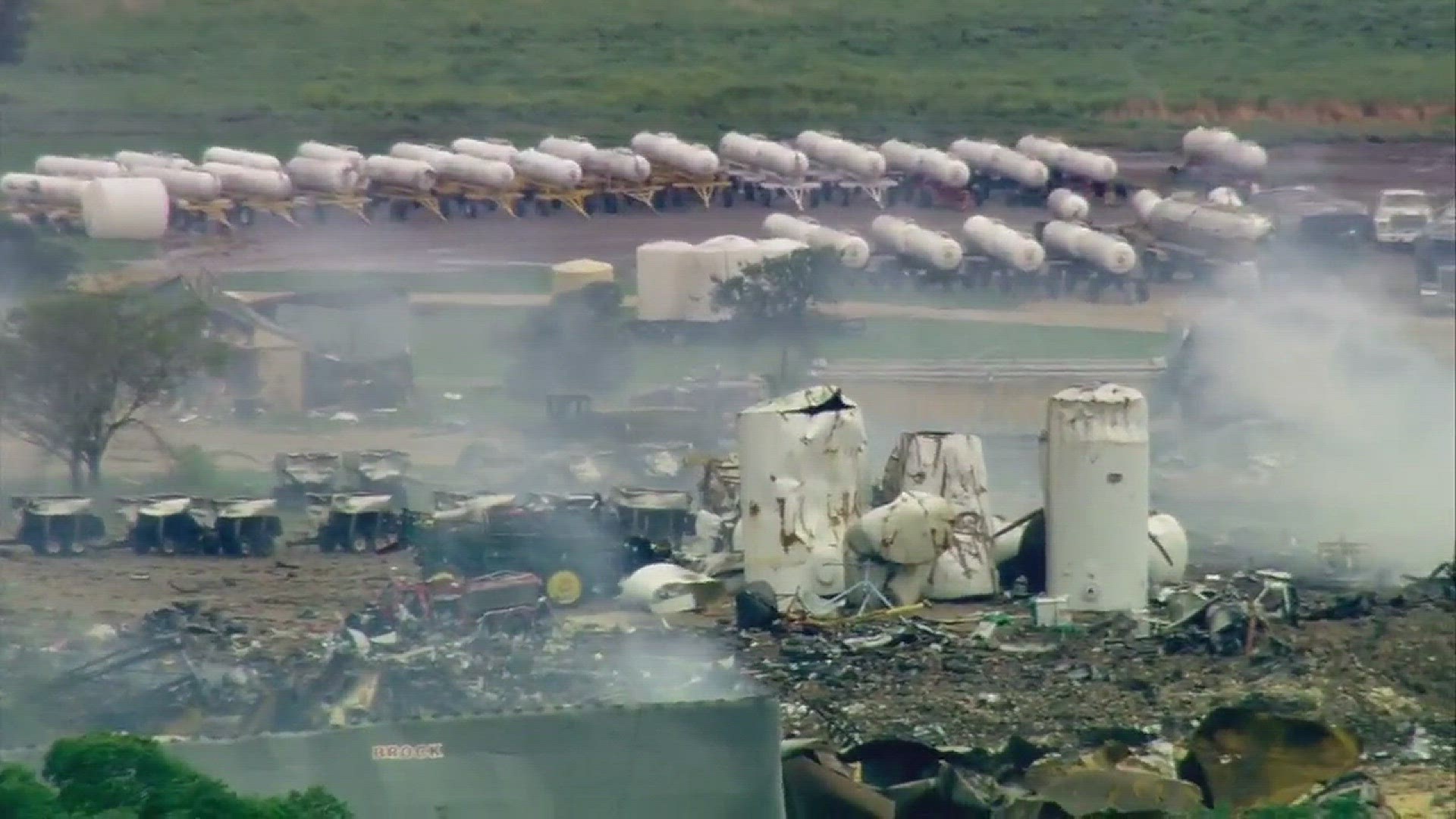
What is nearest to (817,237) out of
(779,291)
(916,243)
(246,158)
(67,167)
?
(916,243)

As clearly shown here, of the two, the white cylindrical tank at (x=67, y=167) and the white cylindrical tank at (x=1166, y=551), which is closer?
the white cylindrical tank at (x=1166, y=551)

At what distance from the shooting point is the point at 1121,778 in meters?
17.7

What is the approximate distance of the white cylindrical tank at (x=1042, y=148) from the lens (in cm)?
3388

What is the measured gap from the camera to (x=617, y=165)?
1261 inches

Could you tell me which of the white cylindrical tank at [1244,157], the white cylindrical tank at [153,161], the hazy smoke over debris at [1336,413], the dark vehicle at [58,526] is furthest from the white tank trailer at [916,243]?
the dark vehicle at [58,526]

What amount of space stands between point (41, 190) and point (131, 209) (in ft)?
5.42

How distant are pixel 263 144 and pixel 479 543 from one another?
219 inches

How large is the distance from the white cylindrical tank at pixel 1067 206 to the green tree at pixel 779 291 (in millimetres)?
2984

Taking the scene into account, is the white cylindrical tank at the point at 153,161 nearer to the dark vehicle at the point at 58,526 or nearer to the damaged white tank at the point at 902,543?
the dark vehicle at the point at 58,526

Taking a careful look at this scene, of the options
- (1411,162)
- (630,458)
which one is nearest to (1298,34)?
(1411,162)

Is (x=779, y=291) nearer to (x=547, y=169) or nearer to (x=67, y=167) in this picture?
(x=547, y=169)

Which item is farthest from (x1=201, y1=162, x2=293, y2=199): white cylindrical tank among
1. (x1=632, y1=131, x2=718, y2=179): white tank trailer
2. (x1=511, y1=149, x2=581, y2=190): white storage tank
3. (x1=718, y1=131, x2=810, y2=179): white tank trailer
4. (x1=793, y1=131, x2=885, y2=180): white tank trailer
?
(x1=793, y1=131, x2=885, y2=180): white tank trailer

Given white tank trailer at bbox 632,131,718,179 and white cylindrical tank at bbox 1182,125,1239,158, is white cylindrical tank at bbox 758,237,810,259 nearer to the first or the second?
white tank trailer at bbox 632,131,718,179

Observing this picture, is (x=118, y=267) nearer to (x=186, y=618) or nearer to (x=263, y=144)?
(x=263, y=144)
